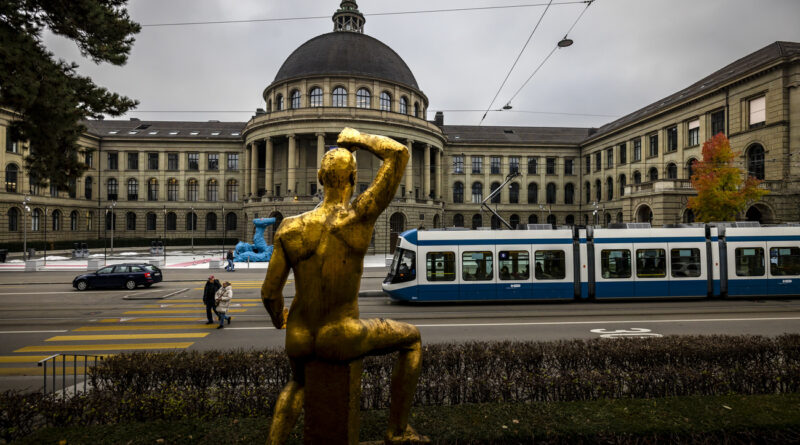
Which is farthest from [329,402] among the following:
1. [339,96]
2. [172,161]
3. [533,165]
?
[172,161]

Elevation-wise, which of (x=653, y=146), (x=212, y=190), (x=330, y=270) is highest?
(x=653, y=146)

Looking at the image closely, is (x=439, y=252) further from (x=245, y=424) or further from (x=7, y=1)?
(x=7, y=1)

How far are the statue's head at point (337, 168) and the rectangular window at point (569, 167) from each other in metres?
69.8

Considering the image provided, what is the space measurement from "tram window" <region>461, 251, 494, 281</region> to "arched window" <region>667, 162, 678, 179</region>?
41.1 meters

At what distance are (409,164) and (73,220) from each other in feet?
164

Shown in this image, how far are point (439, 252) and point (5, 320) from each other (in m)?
14.3

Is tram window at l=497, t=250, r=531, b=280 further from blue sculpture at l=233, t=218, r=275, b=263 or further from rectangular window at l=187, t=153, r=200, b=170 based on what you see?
rectangular window at l=187, t=153, r=200, b=170

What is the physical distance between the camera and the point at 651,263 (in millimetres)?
15859

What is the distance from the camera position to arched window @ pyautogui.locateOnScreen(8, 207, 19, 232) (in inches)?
1961

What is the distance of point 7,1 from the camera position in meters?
8.74

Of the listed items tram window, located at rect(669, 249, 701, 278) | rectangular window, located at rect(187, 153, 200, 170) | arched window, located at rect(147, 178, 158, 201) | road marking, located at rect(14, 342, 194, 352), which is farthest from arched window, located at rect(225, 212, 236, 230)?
tram window, located at rect(669, 249, 701, 278)

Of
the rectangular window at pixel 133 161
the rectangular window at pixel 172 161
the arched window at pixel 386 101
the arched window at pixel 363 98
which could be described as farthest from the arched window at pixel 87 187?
the arched window at pixel 386 101

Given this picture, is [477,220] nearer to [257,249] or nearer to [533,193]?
[533,193]

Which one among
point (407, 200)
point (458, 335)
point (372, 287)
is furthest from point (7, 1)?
point (407, 200)
